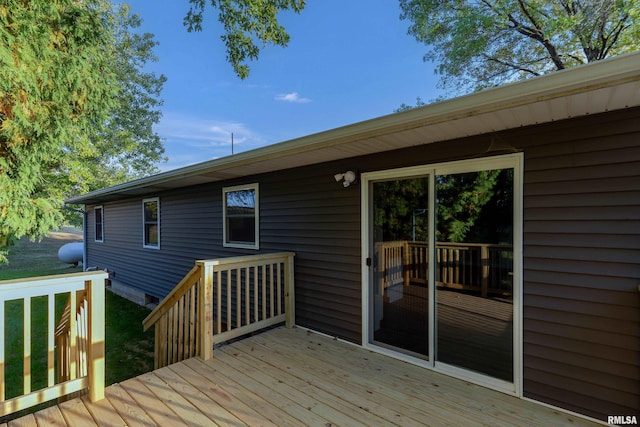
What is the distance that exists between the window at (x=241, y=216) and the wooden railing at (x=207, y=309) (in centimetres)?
101

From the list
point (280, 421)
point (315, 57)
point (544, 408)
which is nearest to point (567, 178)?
point (544, 408)

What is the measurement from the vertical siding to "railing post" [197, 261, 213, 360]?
2.94 m

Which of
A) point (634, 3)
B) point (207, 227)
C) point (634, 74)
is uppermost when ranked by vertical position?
point (634, 3)

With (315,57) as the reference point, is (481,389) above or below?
below

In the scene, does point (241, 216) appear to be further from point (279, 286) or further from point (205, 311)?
point (205, 311)

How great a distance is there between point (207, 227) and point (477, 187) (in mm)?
4900

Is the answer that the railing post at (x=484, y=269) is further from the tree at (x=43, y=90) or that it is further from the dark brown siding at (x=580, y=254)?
the tree at (x=43, y=90)

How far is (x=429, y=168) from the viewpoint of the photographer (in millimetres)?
2945

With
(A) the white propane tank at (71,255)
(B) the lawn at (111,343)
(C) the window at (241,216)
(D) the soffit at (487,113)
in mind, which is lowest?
(B) the lawn at (111,343)

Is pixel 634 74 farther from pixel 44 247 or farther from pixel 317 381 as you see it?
pixel 44 247

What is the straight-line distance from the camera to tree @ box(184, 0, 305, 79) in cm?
402

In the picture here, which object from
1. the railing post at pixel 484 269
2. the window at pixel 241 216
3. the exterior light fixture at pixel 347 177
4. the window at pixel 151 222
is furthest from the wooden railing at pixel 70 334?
the window at pixel 151 222

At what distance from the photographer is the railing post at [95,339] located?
7.60ft

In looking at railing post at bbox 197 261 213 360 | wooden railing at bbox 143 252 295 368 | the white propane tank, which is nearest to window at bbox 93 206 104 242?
the white propane tank
